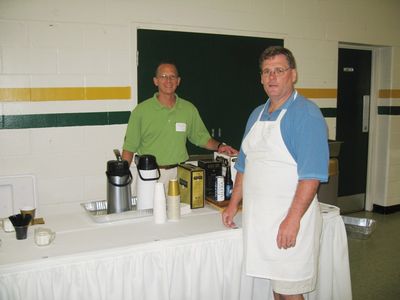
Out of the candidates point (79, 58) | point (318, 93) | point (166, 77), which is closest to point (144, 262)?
point (166, 77)

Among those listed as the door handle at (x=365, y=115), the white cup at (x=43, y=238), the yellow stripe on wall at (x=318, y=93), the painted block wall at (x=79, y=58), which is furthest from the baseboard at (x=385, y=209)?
the white cup at (x=43, y=238)

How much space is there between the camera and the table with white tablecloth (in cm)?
165

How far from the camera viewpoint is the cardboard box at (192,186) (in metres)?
2.29

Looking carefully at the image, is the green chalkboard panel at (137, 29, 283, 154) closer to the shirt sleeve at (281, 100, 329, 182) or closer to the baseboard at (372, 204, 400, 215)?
the shirt sleeve at (281, 100, 329, 182)

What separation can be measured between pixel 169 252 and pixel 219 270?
0.28 m

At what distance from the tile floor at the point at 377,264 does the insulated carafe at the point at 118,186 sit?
188cm

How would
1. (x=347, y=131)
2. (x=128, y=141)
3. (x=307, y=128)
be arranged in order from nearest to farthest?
1. (x=307, y=128)
2. (x=128, y=141)
3. (x=347, y=131)

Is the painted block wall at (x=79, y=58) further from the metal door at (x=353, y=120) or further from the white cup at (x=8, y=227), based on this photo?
the white cup at (x=8, y=227)

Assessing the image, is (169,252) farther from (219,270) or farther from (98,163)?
(98,163)

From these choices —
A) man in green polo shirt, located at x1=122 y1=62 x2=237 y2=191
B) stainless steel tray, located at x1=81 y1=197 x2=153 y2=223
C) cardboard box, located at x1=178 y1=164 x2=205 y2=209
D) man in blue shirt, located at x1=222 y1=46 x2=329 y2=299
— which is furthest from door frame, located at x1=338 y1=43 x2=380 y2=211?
stainless steel tray, located at x1=81 y1=197 x2=153 y2=223

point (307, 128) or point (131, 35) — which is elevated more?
point (131, 35)

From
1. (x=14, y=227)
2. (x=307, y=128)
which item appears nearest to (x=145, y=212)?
(x=14, y=227)

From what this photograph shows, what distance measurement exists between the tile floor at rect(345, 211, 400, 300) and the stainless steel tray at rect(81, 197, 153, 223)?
1787 mm

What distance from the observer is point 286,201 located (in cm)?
175
